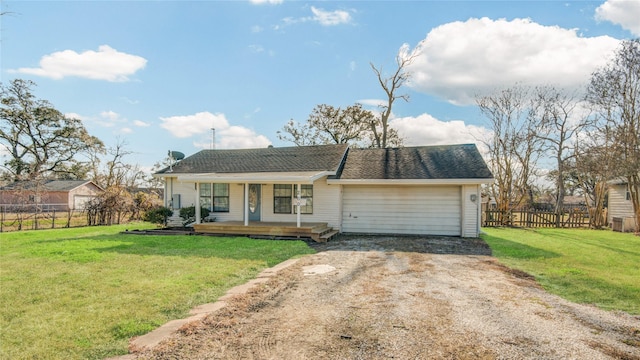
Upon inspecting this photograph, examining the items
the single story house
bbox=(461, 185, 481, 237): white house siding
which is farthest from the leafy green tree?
bbox=(461, 185, 481, 237): white house siding

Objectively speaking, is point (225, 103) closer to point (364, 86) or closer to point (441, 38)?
point (364, 86)

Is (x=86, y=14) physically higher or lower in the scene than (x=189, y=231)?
higher

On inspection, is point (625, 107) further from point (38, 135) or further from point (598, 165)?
point (38, 135)

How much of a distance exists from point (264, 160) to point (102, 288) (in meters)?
11.7

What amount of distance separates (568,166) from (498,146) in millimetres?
5644

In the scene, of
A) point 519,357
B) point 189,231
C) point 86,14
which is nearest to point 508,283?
point 519,357

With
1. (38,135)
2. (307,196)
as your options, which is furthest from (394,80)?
(38,135)

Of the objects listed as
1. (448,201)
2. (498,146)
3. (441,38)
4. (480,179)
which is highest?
(441,38)

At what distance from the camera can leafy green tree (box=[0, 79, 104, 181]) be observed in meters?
29.7

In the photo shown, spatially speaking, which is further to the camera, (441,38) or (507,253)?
(441,38)

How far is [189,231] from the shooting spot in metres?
13.5

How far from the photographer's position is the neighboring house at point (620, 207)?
15.9m

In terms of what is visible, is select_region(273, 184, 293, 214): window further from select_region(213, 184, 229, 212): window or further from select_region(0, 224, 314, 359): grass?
select_region(0, 224, 314, 359): grass

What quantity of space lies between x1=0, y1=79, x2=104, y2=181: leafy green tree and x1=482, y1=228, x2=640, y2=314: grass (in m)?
34.5
